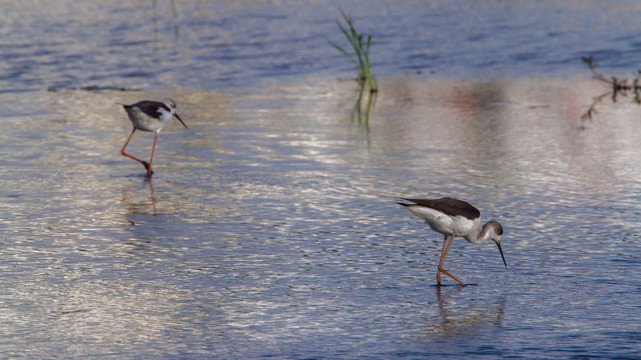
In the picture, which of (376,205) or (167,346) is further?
(376,205)

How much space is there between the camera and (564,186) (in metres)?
10.4

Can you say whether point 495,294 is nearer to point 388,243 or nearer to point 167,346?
point 388,243

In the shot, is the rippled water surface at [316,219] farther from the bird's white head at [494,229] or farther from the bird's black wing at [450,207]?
the bird's black wing at [450,207]

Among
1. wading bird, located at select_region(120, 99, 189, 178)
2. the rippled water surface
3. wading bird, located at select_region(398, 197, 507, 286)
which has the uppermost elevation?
wading bird, located at select_region(398, 197, 507, 286)

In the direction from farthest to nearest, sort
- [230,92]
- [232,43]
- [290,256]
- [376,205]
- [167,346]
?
1. [232,43]
2. [230,92]
3. [376,205]
4. [290,256]
5. [167,346]

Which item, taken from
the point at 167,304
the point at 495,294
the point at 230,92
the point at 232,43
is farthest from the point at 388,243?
the point at 232,43

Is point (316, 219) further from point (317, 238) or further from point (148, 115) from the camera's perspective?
point (148, 115)

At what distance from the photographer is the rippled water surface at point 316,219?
20.2ft

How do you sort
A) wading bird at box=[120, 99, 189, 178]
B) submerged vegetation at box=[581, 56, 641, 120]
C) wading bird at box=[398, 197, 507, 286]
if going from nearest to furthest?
wading bird at box=[398, 197, 507, 286], wading bird at box=[120, 99, 189, 178], submerged vegetation at box=[581, 56, 641, 120]

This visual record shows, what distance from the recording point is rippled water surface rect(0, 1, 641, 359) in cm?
616

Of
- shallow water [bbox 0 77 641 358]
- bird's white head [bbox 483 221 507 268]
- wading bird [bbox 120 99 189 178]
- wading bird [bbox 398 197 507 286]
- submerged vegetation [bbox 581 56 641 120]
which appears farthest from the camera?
submerged vegetation [bbox 581 56 641 120]

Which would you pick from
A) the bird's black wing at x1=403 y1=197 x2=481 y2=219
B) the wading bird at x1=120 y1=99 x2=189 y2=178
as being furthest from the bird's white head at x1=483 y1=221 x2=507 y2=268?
the wading bird at x1=120 y1=99 x2=189 y2=178

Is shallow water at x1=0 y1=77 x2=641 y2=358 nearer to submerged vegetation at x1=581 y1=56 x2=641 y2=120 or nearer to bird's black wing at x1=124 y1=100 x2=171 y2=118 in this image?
bird's black wing at x1=124 y1=100 x2=171 y2=118

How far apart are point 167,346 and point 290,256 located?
→ 7.22 feet
